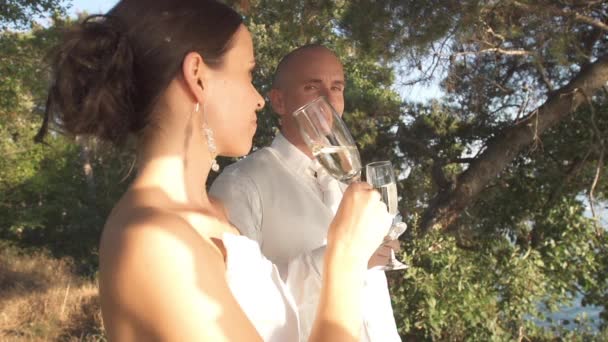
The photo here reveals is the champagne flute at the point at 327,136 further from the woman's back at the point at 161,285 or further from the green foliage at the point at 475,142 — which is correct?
the green foliage at the point at 475,142

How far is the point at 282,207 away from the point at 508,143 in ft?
14.7

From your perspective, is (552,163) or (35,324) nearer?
A: (552,163)

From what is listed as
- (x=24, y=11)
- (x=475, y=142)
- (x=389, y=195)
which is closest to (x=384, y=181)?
(x=389, y=195)

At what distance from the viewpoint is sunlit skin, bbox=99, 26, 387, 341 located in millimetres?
994

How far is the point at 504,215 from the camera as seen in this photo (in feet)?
21.7

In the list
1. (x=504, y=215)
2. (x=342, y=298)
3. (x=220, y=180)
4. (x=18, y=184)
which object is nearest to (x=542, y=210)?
(x=504, y=215)

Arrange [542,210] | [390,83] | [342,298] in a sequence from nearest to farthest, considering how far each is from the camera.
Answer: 1. [342,298]
2. [390,83]
3. [542,210]

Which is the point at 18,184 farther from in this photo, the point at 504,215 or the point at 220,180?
the point at 220,180

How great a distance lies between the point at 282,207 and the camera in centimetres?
213

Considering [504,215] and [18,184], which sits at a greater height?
[504,215]

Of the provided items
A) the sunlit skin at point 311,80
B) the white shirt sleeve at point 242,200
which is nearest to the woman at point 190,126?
the white shirt sleeve at point 242,200

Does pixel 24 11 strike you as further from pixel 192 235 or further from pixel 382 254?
pixel 192 235

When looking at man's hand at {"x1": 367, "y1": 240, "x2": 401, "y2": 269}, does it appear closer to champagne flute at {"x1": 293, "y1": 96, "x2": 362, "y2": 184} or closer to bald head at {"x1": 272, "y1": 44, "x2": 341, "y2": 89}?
champagne flute at {"x1": 293, "y1": 96, "x2": 362, "y2": 184}

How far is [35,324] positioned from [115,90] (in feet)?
22.9
